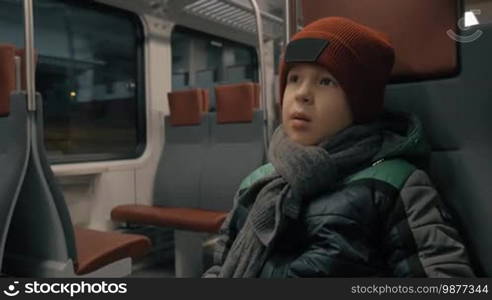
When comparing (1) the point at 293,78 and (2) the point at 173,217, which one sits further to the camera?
(2) the point at 173,217

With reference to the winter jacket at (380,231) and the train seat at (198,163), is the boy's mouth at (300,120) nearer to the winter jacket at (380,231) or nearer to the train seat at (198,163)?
the winter jacket at (380,231)

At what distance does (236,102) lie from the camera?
125 inches

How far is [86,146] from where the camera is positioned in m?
3.19

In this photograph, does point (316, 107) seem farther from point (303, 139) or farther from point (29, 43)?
point (29, 43)

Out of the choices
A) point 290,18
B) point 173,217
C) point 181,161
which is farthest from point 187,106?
point 290,18

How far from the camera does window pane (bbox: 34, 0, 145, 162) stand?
2930 mm

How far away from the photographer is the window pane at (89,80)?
293 cm

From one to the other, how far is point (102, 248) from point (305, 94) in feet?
4.10

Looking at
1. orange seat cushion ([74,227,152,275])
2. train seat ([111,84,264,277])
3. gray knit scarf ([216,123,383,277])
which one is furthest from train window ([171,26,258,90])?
gray knit scarf ([216,123,383,277])

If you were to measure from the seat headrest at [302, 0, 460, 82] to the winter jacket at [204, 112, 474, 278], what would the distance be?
227mm

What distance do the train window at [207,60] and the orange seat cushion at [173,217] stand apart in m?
1.31

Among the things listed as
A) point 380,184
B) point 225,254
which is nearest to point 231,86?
point 225,254

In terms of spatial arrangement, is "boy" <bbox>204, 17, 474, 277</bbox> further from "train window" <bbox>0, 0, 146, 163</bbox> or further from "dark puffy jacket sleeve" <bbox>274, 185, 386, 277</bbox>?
"train window" <bbox>0, 0, 146, 163</bbox>

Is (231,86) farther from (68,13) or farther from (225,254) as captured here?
(225,254)
